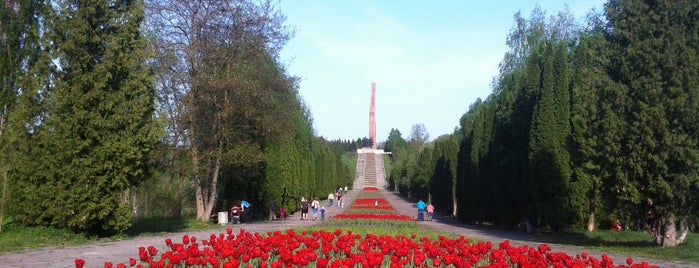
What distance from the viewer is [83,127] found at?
16531 millimetres

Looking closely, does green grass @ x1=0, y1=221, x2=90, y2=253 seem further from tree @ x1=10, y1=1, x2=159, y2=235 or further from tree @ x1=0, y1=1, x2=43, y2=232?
tree @ x1=0, y1=1, x2=43, y2=232

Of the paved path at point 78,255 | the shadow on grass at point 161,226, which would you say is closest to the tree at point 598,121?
the paved path at point 78,255

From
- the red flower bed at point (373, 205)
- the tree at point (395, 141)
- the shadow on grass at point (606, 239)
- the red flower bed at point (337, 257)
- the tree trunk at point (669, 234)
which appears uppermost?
the tree at point (395, 141)

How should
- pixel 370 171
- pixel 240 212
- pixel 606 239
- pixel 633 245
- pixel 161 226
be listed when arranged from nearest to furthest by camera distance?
pixel 633 245, pixel 606 239, pixel 161 226, pixel 240 212, pixel 370 171

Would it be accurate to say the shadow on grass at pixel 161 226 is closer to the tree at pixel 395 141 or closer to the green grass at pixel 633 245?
the green grass at pixel 633 245

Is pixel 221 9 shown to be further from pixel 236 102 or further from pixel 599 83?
pixel 599 83

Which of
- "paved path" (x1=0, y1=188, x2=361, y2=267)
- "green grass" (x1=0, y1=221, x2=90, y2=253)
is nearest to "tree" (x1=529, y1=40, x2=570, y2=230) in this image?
"paved path" (x1=0, y1=188, x2=361, y2=267)

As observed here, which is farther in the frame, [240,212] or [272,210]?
[272,210]

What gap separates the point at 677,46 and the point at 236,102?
1684cm

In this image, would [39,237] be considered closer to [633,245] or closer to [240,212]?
[240,212]

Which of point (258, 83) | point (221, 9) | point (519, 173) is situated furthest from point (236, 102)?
point (519, 173)

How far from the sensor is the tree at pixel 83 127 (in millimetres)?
16078

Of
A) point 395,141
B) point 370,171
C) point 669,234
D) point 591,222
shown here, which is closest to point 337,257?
point 669,234

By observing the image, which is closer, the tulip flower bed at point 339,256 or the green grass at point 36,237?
the tulip flower bed at point 339,256
